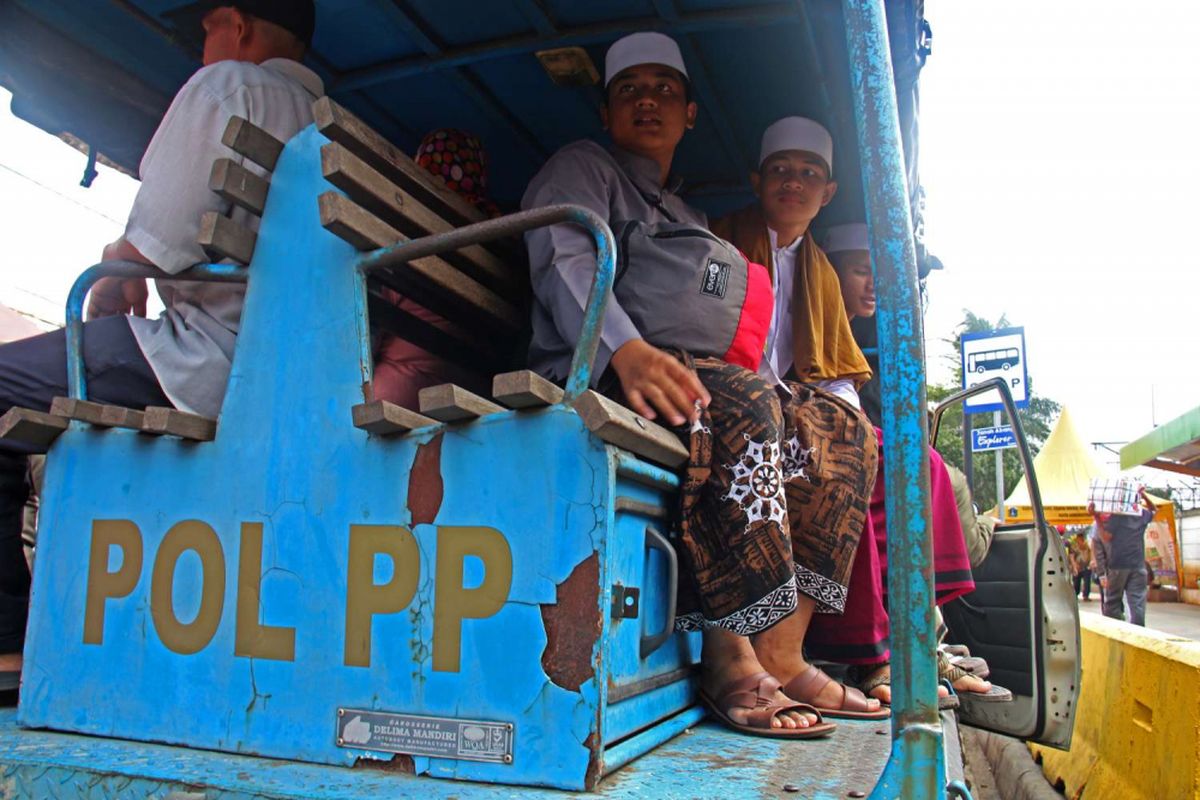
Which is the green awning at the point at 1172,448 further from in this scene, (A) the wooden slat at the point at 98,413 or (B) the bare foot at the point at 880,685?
(A) the wooden slat at the point at 98,413

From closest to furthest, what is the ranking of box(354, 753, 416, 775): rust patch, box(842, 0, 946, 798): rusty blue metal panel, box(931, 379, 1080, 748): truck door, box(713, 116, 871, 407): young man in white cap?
box(842, 0, 946, 798): rusty blue metal panel, box(354, 753, 416, 775): rust patch, box(713, 116, 871, 407): young man in white cap, box(931, 379, 1080, 748): truck door

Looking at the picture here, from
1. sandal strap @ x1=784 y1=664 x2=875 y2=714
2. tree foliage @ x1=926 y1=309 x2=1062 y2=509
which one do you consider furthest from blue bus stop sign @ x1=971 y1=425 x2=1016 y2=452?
tree foliage @ x1=926 y1=309 x2=1062 y2=509

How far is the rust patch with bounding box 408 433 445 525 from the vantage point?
156 cm

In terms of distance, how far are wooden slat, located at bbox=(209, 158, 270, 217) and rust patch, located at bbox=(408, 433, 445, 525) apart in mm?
648

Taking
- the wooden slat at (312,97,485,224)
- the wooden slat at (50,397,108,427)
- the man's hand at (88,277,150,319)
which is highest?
the wooden slat at (312,97,485,224)

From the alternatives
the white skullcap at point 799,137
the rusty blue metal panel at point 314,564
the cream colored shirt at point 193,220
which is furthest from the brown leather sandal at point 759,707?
the white skullcap at point 799,137

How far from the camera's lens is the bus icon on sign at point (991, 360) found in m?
7.26

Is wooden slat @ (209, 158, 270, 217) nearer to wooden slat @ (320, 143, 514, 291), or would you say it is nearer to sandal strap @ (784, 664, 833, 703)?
wooden slat @ (320, 143, 514, 291)

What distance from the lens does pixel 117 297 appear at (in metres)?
2.62

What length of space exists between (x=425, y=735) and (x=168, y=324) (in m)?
1.10

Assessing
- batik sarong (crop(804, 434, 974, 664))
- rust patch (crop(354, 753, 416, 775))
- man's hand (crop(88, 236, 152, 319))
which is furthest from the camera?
man's hand (crop(88, 236, 152, 319))

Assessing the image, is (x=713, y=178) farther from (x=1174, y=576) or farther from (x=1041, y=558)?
(x=1174, y=576)

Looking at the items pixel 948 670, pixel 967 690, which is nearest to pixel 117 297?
pixel 948 670

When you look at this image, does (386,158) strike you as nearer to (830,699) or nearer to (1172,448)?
(830,699)
